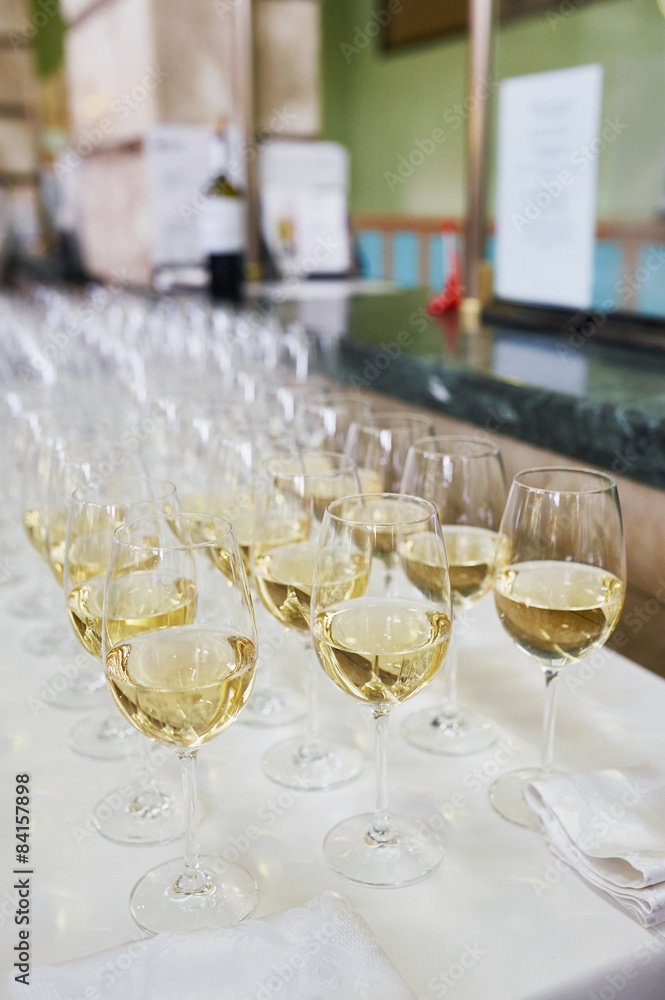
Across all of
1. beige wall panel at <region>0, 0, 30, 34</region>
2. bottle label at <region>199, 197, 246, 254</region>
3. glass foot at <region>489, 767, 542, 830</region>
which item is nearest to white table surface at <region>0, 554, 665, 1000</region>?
glass foot at <region>489, 767, 542, 830</region>

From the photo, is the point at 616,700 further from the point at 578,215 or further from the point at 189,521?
the point at 578,215

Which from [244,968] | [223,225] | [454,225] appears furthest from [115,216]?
[244,968]

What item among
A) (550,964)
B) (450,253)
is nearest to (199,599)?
(550,964)

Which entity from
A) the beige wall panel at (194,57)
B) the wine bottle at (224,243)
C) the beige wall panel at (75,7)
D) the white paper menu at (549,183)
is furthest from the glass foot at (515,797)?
the beige wall panel at (75,7)

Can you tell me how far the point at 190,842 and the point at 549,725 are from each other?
29cm

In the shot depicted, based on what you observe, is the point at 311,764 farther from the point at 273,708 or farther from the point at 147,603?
the point at 147,603

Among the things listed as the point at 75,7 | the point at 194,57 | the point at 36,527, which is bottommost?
the point at 36,527

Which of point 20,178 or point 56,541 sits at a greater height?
point 20,178

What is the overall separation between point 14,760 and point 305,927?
34 centimetres

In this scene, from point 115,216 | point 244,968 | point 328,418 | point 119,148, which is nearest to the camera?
point 244,968

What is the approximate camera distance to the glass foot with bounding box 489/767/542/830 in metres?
0.68

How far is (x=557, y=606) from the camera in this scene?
2.31ft

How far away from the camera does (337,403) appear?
1117mm

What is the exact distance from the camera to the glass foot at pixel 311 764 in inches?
28.9
